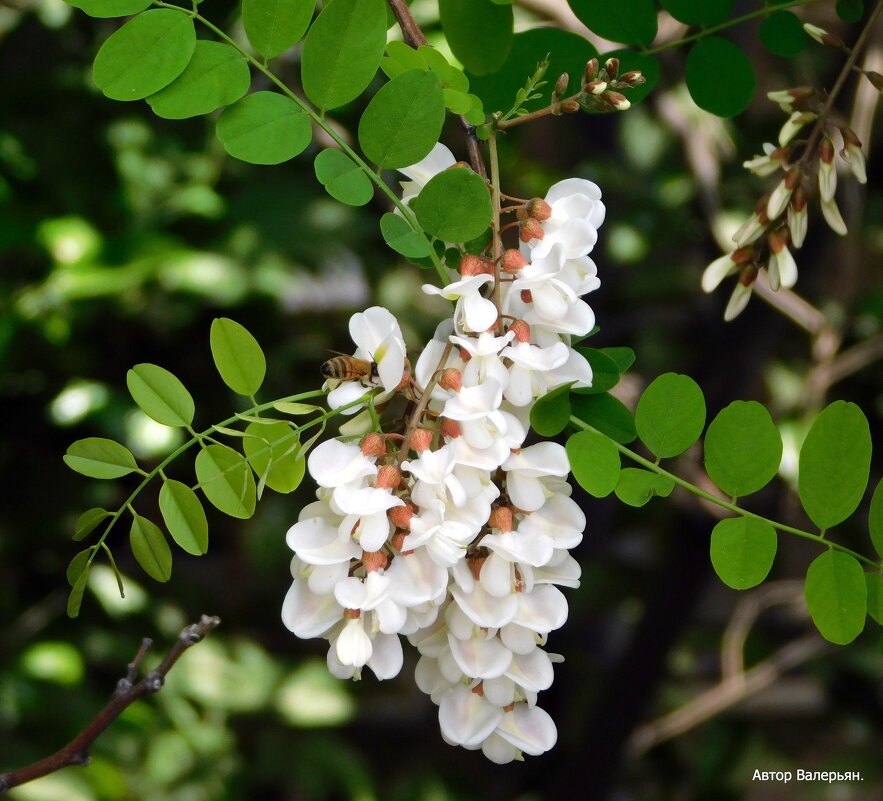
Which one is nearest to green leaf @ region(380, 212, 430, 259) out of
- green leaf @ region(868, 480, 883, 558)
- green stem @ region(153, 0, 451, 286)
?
green stem @ region(153, 0, 451, 286)

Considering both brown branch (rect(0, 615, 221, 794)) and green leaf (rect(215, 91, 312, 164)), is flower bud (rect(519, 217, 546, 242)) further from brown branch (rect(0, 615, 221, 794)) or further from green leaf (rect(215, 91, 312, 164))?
brown branch (rect(0, 615, 221, 794))

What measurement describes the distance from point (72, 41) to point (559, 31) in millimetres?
763

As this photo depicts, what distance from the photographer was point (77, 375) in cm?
95

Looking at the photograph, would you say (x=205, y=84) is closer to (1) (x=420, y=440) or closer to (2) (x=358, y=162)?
(2) (x=358, y=162)

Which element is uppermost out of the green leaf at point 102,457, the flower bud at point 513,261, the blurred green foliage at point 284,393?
the flower bud at point 513,261

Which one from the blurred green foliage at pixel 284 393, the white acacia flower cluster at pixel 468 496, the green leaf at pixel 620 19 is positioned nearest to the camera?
the white acacia flower cluster at pixel 468 496

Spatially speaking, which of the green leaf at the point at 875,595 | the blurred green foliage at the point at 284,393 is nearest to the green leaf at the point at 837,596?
the green leaf at the point at 875,595

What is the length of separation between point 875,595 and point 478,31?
0.29m

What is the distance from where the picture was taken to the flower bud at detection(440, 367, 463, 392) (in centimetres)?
33

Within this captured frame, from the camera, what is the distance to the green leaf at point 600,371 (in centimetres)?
37

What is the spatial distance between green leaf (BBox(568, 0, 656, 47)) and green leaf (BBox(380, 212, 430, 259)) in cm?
16

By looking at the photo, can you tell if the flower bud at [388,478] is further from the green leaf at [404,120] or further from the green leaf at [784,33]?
the green leaf at [784,33]

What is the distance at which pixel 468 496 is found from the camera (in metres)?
0.33

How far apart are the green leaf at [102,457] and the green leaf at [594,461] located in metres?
0.17
